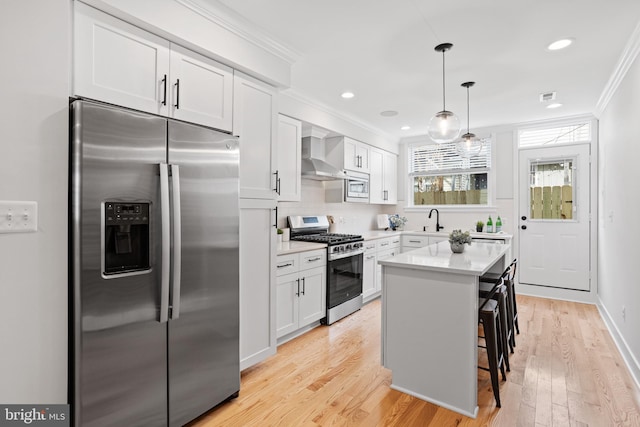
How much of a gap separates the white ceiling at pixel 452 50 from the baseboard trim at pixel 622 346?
8.10ft

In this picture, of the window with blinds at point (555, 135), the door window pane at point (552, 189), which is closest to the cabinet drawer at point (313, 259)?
the door window pane at point (552, 189)

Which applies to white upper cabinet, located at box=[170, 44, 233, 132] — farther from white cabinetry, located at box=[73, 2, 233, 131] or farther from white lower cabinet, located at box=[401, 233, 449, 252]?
white lower cabinet, located at box=[401, 233, 449, 252]

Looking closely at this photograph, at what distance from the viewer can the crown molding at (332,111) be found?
3.66 metres

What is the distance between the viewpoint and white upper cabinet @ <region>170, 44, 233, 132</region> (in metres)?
1.99

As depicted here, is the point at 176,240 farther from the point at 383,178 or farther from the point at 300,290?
the point at 383,178

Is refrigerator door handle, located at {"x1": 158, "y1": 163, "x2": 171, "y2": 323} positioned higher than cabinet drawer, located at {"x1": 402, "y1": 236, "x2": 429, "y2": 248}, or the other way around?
refrigerator door handle, located at {"x1": 158, "y1": 163, "x2": 171, "y2": 323}

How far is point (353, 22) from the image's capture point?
2.35 metres

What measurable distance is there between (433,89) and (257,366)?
3.26 meters

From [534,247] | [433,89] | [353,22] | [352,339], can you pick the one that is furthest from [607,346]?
[353,22]

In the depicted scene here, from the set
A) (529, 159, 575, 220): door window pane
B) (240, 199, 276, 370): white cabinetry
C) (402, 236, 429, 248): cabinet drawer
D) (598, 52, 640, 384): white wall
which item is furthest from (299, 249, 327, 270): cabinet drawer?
(529, 159, 575, 220): door window pane

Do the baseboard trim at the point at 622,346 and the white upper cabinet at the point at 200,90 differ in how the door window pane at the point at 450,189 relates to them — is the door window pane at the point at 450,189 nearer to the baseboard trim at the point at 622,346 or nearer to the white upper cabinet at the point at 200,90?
the baseboard trim at the point at 622,346

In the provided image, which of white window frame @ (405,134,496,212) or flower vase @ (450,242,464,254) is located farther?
white window frame @ (405,134,496,212)

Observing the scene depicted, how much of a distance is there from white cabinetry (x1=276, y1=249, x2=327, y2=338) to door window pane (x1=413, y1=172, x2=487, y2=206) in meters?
3.06

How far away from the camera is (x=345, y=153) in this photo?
15.0 feet
